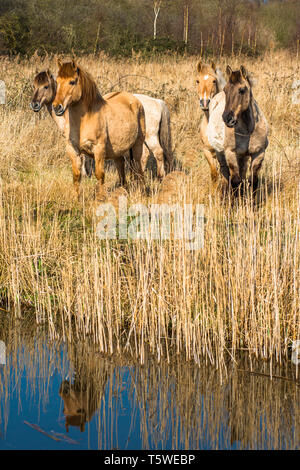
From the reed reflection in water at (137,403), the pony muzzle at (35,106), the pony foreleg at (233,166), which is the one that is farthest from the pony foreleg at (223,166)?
the reed reflection in water at (137,403)

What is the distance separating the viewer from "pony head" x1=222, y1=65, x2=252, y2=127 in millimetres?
6598

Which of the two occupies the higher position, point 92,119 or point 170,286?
point 92,119

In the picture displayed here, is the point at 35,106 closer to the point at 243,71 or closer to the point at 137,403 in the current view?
the point at 243,71

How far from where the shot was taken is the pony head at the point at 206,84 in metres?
8.43

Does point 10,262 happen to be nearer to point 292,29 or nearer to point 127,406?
point 127,406

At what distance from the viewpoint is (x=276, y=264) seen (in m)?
4.72

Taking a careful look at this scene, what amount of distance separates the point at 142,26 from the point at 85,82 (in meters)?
25.9

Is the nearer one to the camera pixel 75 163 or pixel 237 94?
pixel 237 94

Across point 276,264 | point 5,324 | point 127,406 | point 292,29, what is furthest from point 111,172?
point 292,29

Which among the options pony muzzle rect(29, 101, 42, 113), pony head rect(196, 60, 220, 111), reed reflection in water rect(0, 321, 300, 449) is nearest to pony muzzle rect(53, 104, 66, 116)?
pony muzzle rect(29, 101, 42, 113)

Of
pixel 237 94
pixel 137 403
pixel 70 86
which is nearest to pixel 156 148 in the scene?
pixel 70 86

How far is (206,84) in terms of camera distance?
333 inches

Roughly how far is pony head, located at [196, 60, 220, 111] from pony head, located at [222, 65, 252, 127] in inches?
61.6

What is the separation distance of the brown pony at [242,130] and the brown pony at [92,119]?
5.14 feet
